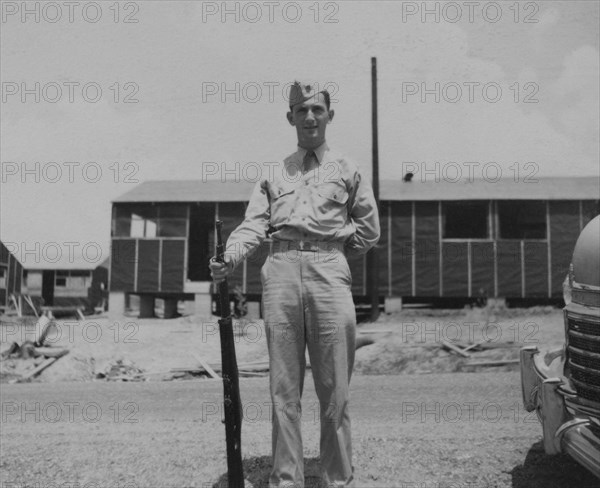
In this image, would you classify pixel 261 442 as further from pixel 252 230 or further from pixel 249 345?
pixel 249 345

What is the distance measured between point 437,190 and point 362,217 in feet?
49.2

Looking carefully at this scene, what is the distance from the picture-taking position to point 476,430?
454cm

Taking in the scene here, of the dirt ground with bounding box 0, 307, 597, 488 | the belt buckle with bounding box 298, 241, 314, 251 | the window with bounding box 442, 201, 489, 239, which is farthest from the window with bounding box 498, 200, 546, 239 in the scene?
the belt buckle with bounding box 298, 241, 314, 251

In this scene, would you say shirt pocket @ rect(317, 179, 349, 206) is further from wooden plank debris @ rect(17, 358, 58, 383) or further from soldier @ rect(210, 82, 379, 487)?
wooden plank debris @ rect(17, 358, 58, 383)

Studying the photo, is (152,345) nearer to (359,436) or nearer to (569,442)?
(359,436)

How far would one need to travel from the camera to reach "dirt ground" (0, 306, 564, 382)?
10109 mm

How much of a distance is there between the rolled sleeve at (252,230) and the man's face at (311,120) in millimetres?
340

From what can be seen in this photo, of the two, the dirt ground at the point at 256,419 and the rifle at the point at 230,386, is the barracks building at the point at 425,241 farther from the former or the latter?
the rifle at the point at 230,386

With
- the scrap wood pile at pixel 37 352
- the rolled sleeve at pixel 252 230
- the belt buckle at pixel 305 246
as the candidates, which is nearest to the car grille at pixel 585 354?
the belt buckle at pixel 305 246

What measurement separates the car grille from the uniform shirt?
1.12m

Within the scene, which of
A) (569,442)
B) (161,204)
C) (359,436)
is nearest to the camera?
(569,442)

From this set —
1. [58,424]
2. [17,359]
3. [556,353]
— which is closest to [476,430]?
[556,353]

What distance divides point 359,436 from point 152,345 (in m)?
8.66

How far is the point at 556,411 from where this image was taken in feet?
9.51
